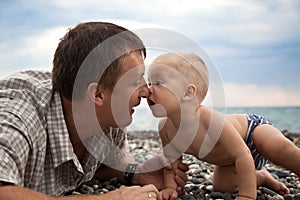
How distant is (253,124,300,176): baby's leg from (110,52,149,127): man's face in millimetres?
1143

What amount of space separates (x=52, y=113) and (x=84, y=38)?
0.60 meters

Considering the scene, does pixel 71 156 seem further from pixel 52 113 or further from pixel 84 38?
pixel 84 38

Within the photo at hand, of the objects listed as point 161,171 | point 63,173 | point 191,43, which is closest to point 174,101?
point 191,43

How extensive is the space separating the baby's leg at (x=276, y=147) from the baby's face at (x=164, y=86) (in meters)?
0.82

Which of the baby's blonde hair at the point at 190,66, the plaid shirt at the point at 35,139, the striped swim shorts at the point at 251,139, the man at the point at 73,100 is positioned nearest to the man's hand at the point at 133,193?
the man at the point at 73,100

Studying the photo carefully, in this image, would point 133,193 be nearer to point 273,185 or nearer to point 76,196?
point 76,196

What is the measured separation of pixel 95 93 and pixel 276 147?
1536mm

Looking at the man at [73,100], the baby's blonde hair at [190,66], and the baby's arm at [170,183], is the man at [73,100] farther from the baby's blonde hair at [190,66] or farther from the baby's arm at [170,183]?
the baby's arm at [170,183]

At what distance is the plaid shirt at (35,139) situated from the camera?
118 inches

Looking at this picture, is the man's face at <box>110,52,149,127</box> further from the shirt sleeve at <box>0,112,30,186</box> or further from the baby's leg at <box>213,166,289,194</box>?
the baby's leg at <box>213,166,289,194</box>

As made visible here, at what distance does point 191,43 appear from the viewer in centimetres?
382

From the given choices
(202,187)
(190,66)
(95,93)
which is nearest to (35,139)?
(95,93)

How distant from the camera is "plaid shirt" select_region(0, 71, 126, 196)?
299cm

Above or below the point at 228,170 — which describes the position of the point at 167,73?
above
